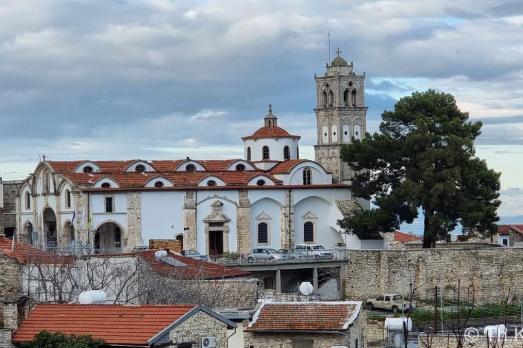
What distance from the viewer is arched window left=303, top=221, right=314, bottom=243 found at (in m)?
85.9

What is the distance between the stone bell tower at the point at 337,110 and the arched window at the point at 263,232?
32.9 ft

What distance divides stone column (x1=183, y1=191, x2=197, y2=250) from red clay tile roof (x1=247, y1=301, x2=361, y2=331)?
1858 inches

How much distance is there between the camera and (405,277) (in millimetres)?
73375

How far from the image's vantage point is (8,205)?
9469 cm

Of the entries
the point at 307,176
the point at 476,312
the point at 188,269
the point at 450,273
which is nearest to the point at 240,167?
the point at 307,176

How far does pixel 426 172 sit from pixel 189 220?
15.2 m

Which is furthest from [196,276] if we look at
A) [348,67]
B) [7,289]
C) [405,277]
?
[348,67]

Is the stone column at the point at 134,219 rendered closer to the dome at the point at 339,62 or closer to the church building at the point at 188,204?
the church building at the point at 188,204

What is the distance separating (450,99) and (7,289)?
49.4m

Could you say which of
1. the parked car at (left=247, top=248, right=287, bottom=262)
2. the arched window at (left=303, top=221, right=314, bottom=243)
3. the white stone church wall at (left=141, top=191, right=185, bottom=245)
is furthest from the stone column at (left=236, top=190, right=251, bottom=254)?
the parked car at (left=247, top=248, right=287, bottom=262)

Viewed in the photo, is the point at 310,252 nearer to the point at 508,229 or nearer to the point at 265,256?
the point at 265,256

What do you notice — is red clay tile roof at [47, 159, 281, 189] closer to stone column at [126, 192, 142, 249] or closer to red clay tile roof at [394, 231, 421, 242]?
stone column at [126, 192, 142, 249]

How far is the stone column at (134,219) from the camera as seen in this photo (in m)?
82.1

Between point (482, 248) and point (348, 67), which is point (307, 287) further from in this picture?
point (348, 67)
